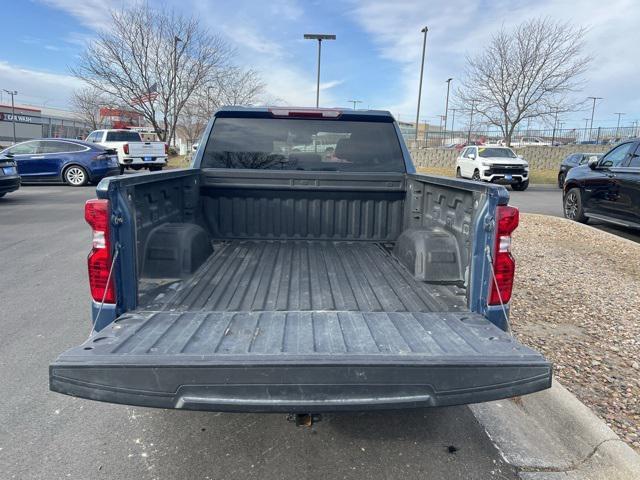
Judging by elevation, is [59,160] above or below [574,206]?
above

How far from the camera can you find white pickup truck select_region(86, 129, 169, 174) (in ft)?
66.9

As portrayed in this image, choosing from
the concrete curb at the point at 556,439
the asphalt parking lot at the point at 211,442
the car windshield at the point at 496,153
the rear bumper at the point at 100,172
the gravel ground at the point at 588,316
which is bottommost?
the asphalt parking lot at the point at 211,442

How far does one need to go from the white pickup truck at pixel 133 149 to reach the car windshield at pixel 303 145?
17108 mm

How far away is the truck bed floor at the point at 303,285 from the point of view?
9.26ft

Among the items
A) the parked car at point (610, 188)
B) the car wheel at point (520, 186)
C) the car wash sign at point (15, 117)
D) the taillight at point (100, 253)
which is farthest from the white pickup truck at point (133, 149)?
the car wash sign at point (15, 117)

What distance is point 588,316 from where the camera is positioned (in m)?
4.62

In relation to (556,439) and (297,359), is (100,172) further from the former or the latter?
(556,439)

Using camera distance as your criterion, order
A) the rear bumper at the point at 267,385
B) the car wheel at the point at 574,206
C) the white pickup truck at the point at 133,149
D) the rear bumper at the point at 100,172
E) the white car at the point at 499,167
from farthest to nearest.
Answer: the white pickup truck at the point at 133,149, the white car at the point at 499,167, the rear bumper at the point at 100,172, the car wheel at the point at 574,206, the rear bumper at the point at 267,385

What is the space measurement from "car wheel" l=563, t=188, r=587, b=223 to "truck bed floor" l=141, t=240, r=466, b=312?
7819 millimetres

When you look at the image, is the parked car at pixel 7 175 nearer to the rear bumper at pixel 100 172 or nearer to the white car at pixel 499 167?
the rear bumper at pixel 100 172

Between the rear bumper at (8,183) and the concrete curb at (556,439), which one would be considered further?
the rear bumper at (8,183)

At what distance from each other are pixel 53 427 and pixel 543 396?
3.17m

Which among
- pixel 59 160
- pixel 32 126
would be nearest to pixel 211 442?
pixel 59 160

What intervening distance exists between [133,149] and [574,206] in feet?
57.6
